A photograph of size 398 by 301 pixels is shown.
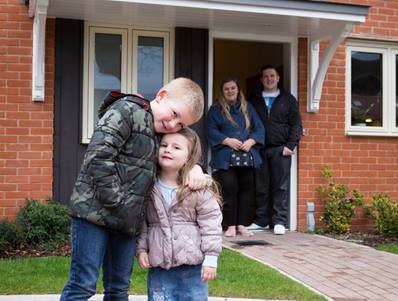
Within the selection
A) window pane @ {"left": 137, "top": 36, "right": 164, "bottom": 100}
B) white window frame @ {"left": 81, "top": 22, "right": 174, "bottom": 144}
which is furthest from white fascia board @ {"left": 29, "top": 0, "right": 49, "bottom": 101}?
window pane @ {"left": 137, "top": 36, "right": 164, "bottom": 100}

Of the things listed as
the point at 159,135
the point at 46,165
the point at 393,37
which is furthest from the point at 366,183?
the point at 159,135

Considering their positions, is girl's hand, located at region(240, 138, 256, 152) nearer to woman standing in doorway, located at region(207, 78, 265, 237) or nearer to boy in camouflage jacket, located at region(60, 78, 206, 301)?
woman standing in doorway, located at region(207, 78, 265, 237)

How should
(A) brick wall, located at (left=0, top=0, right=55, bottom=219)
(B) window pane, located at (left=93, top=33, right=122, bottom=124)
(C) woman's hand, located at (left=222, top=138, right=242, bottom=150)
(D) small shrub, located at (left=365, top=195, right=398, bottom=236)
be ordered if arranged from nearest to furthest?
(A) brick wall, located at (left=0, top=0, right=55, bottom=219) → (C) woman's hand, located at (left=222, top=138, right=242, bottom=150) → (B) window pane, located at (left=93, top=33, right=122, bottom=124) → (D) small shrub, located at (left=365, top=195, right=398, bottom=236)

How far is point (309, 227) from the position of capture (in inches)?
322

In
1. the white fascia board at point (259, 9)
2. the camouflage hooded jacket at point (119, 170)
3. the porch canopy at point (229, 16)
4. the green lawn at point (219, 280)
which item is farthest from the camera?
the porch canopy at point (229, 16)

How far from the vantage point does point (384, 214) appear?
8.04m

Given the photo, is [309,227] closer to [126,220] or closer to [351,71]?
[351,71]

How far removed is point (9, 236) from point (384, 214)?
15.9 feet

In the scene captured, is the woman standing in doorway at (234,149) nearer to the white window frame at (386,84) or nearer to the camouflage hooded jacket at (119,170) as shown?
the white window frame at (386,84)

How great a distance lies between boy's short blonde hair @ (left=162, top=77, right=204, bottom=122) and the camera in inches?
122

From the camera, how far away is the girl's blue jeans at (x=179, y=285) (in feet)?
10.7

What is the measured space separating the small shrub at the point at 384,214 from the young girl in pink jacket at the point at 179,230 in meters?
5.32

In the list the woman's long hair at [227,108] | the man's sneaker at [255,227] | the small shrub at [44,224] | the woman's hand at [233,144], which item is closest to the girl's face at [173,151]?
the small shrub at [44,224]

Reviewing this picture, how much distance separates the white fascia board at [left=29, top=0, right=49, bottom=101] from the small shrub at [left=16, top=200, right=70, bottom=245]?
4.70ft
